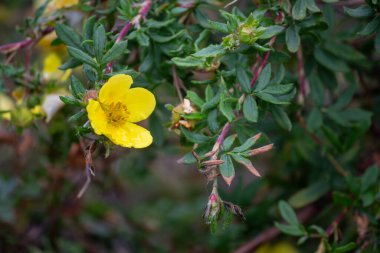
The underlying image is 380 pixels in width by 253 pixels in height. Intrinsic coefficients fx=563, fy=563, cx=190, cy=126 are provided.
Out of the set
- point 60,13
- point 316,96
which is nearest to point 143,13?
point 60,13

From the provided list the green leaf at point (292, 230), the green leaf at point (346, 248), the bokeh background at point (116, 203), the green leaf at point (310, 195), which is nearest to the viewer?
the green leaf at point (346, 248)

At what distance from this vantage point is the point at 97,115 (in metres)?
0.97

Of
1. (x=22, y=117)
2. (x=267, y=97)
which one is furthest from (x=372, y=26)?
(x=22, y=117)

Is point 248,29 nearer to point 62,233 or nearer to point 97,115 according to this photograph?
point 97,115

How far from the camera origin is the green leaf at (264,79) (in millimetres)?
1092

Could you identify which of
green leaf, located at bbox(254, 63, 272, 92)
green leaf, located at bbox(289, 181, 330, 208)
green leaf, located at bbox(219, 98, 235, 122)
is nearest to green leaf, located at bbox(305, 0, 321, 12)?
green leaf, located at bbox(254, 63, 272, 92)

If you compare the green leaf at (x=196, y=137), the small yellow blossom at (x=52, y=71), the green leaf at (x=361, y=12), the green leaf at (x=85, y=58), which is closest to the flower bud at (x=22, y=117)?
the small yellow blossom at (x=52, y=71)

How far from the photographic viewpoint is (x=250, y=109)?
1.07 m

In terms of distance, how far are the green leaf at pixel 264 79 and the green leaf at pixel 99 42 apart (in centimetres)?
30

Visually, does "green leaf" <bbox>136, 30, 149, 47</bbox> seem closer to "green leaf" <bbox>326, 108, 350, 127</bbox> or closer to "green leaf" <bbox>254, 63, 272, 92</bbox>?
"green leaf" <bbox>254, 63, 272, 92</bbox>

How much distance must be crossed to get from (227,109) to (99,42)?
267 mm

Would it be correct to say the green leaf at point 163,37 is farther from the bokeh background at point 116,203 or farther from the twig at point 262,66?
the bokeh background at point 116,203

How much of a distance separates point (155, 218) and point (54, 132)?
0.66 m

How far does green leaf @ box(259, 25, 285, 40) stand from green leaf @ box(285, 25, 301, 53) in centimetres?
Result: 4
